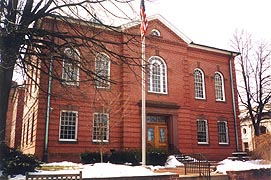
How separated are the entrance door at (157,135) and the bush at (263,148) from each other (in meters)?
6.98

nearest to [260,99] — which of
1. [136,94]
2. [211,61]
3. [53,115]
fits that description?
[211,61]

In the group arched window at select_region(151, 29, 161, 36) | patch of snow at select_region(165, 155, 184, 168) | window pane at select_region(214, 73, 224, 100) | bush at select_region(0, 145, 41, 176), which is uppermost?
arched window at select_region(151, 29, 161, 36)

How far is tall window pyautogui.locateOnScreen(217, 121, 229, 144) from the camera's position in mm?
25453

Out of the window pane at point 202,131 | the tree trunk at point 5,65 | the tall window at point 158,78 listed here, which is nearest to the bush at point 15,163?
the tree trunk at point 5,65

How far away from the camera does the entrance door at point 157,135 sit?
73.0 feet

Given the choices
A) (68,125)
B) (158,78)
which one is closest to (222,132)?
(158,78)

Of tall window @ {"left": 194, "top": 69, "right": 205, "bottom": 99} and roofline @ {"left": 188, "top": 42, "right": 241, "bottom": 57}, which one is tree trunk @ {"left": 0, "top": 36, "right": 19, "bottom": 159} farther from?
roofline @ {"left": 188, "top": 42, "right": 241, "bottom": 57}

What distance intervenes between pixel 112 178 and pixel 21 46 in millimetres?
5329

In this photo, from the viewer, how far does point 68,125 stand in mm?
19594

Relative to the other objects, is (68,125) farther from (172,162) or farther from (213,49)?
(213,49)

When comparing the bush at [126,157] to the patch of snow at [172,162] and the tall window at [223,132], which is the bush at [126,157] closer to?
the patch of snow at [172,162]

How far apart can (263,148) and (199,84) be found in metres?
9.63

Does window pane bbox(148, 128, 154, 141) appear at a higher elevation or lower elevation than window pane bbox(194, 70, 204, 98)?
lower

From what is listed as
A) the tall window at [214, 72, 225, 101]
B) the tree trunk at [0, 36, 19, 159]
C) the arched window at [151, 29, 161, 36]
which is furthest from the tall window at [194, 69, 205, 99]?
the tree trunk at [0, 36, 19, 159]
